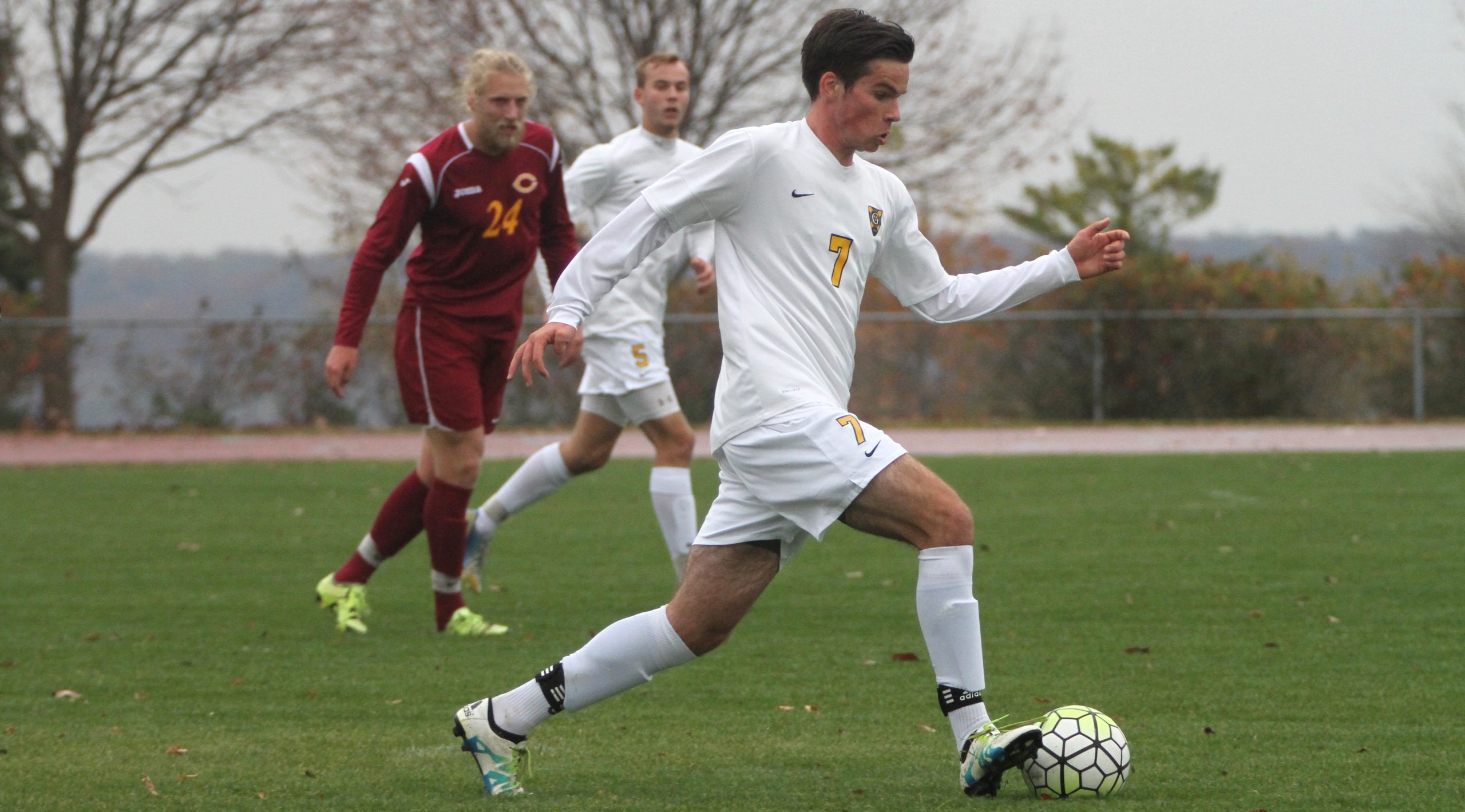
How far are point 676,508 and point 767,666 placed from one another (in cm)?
160

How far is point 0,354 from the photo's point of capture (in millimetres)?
19750

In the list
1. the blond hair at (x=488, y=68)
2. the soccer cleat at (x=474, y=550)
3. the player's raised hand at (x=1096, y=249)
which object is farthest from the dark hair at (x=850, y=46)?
the soccer cleat at (x=474, y=550)

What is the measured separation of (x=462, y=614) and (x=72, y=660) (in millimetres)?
1509

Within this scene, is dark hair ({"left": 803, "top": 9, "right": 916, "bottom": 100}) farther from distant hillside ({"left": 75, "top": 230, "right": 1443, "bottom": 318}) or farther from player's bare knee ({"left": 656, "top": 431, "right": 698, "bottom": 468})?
distant hillside ({"left": 75, "top": 230, "right": 1443, "bottom": 318})

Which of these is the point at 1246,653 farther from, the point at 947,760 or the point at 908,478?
the point at 908,478

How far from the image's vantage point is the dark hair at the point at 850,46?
4062 mm

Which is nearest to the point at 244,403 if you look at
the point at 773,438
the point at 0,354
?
the point at 0,354

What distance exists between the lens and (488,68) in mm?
6301

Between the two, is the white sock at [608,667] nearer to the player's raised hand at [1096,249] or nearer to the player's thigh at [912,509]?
Result: the player's thigh at [912,509]

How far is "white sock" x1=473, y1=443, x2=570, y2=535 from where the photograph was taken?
25.5 ft

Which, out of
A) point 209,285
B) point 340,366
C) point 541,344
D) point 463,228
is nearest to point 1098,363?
point 209,285

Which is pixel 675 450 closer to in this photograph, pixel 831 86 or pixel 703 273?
pixel 703 273

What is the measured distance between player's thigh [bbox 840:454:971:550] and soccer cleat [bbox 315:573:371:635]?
11.5 feet

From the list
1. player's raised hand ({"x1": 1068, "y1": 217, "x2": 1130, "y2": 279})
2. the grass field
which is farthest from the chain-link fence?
player's raised hand ({"x1": 1068, "y1": 217, "x2": 1130, "y2": 279})
